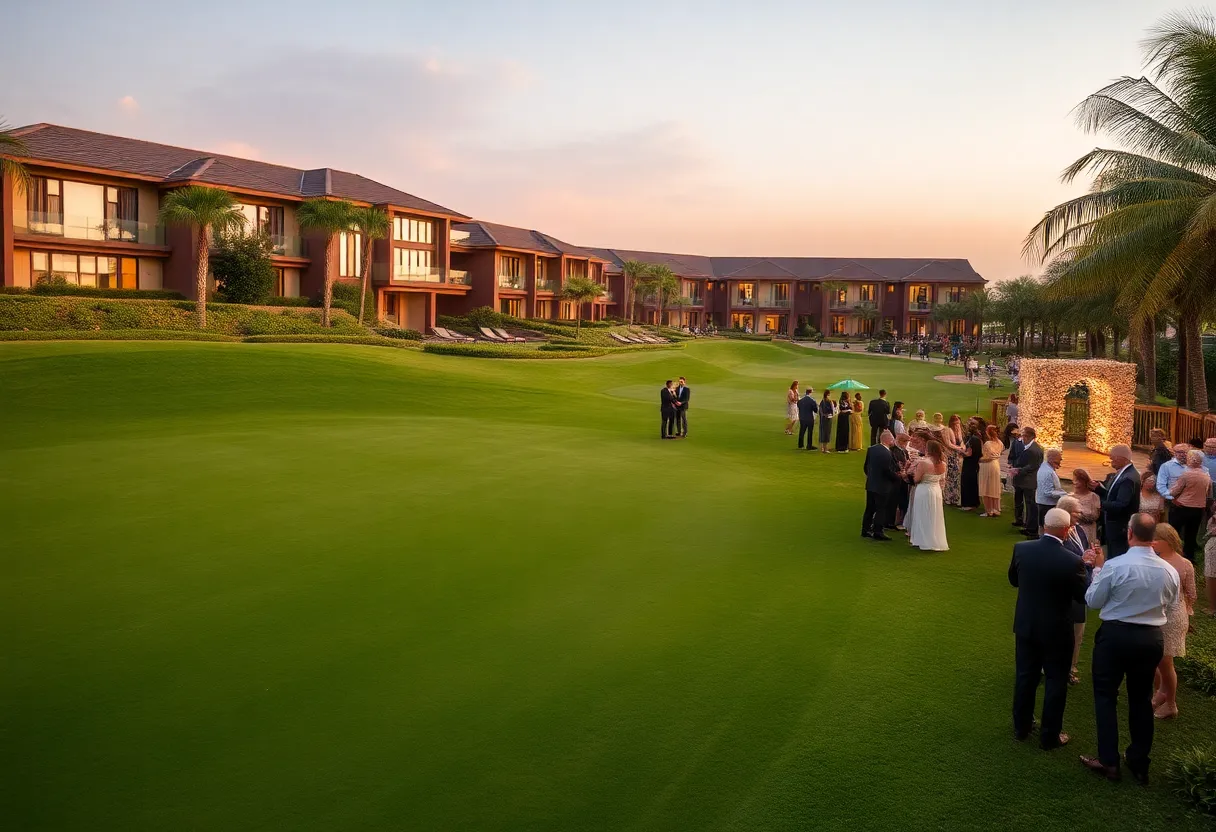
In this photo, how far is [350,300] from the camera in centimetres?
5138

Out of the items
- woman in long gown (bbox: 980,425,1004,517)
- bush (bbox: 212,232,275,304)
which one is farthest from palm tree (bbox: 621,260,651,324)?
woman in long gown (bbox: 980,425,1004,517)

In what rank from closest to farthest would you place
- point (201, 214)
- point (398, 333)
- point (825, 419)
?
1. point (825, 419)
2. point (201, 214)
3. point (398, 333)

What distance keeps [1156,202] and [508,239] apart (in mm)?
56594

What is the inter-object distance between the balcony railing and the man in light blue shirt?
45.2 meters

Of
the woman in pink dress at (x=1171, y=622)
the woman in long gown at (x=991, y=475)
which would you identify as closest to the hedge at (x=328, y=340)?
the woman in long gown at (x=991, y=475)

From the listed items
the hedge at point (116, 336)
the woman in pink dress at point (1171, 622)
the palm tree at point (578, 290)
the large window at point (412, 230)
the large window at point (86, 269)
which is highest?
the large window at point (412, 230)

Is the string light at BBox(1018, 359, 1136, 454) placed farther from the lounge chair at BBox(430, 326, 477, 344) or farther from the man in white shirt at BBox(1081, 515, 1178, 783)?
the lounge chair at BBox(430, 326, 477, 344)

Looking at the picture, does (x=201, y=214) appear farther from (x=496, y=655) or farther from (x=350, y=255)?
(x=496, y=655)

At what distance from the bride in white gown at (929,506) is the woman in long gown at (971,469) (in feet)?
12.1

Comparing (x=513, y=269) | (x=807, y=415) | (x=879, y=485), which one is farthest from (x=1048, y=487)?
(x=513, y=269)

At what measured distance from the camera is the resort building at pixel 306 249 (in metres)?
41.0

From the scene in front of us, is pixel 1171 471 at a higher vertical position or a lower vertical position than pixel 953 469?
higher

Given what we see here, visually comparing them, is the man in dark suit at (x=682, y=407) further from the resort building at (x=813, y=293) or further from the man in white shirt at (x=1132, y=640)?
the resort building at (x=813, y=293)

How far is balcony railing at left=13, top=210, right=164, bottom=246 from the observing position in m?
Result: 39.9
